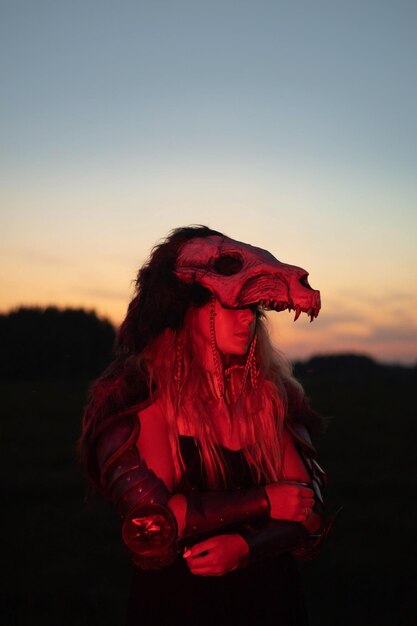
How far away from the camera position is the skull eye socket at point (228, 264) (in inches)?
108

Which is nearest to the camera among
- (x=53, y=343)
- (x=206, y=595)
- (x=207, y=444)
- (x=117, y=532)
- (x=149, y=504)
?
(x=149, y=504)

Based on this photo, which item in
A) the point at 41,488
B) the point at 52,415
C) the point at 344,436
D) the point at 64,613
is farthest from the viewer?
the point at 52,415

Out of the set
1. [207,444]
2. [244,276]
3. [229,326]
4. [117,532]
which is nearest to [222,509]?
[207,444]

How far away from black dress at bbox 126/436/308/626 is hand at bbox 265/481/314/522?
0.15 metres

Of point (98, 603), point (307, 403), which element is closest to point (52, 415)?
point (98, 603)

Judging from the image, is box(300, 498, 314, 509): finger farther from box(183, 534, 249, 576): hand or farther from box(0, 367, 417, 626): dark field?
box(0, 367, 417, 626): dark field

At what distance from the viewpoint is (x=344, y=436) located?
13.3 m

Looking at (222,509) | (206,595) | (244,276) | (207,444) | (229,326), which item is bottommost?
(206,595)

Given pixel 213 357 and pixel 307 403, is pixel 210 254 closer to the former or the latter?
pixel 213 357

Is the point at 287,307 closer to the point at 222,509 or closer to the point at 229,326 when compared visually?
the point at 229,326

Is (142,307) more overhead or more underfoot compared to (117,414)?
more overhead

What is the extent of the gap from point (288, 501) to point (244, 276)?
0.68 meters

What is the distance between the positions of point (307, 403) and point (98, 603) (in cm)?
391

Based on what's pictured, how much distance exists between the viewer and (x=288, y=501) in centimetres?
261
